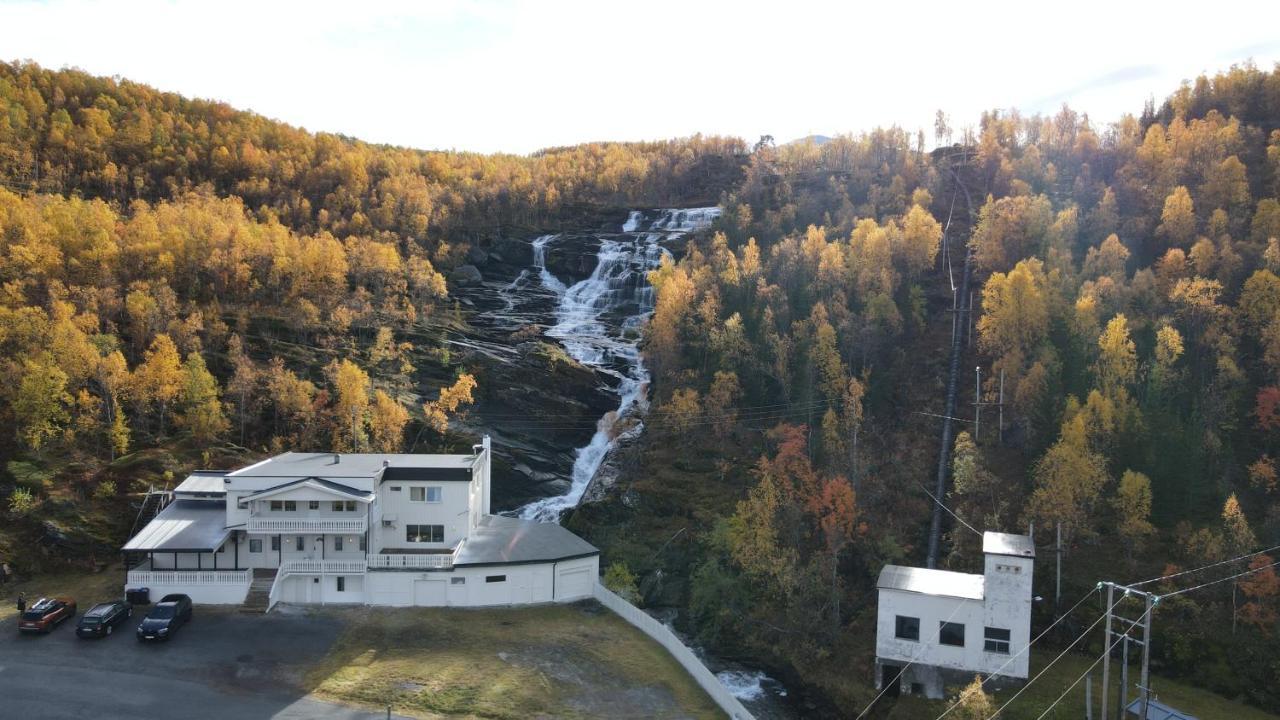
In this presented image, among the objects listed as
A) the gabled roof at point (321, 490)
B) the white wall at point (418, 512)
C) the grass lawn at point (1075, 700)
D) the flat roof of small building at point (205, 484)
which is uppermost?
the gabled roof at point (321, 490)

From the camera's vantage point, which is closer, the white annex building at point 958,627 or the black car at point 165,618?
the black car at point 165,618

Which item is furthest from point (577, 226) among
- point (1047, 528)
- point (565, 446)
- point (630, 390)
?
point (1047, 528)

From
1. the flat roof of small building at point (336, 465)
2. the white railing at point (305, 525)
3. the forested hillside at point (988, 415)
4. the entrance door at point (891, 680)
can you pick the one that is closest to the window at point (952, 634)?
the entrance door at point (891, 680)

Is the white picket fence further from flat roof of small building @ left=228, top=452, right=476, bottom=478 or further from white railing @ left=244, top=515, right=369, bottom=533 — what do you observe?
white railing @ left=244, top=515, right=369, bottom=533

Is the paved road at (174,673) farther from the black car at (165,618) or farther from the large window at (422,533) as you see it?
the large window at (422,533)

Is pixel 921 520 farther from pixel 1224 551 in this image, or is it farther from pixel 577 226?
pixel 577 226
